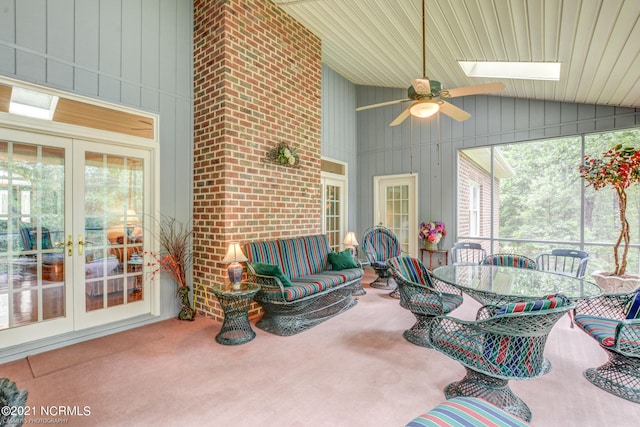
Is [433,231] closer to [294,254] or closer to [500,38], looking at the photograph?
[294,254]

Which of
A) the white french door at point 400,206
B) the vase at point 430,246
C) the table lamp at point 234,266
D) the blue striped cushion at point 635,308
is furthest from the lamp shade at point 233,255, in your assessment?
the white french door at point 400,206

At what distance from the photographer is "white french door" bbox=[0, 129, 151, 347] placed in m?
2.74

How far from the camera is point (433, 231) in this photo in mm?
5754

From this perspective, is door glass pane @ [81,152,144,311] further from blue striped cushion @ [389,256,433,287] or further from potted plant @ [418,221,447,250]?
potted plant @ [418,221,447,250]

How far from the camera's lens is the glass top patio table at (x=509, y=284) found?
2406 mm

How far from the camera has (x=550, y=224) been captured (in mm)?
5113

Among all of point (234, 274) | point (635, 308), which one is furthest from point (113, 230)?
point (635, 308)

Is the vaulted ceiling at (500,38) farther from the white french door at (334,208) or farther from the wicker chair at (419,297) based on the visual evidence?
the wicker chair at (419,297)

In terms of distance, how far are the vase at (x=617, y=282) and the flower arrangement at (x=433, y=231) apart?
89.2 inches

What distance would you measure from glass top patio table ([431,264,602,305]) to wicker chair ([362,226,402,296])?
1.95m

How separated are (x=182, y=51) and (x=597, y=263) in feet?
22.3

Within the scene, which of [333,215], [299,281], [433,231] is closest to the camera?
[299,281]

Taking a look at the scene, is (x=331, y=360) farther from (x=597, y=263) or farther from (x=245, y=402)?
(x=597, y=263)

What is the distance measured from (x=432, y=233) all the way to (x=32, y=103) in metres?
5.83
